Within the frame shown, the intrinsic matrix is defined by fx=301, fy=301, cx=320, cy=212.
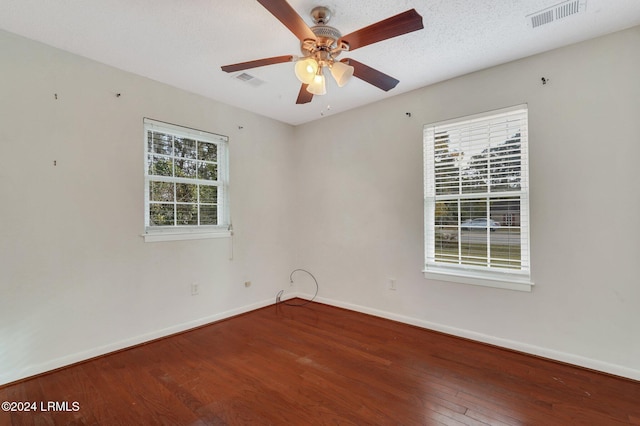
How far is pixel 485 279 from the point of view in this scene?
2.95 meters

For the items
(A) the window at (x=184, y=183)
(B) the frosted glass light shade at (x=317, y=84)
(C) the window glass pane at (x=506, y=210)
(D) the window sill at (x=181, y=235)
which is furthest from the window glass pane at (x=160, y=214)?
(C) the window glass pane at (x=506, y=210)

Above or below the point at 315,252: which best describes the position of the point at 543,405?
below

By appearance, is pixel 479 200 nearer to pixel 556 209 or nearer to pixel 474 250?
pixel 474 250

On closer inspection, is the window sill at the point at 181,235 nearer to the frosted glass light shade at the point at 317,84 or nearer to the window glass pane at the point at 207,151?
the window glass pane at the point at 207,151

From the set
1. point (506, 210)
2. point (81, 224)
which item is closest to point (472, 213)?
point (506, 210)

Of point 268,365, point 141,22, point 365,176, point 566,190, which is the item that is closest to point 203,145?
point 141,22

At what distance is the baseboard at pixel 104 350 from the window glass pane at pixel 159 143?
1900 mm

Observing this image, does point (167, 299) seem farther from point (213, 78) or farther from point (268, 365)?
point (213, 78)

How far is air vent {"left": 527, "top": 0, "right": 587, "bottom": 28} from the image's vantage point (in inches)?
80.3

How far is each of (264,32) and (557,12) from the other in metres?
2.11

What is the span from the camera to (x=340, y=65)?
6.51ft

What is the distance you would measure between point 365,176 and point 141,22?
271 centimetres

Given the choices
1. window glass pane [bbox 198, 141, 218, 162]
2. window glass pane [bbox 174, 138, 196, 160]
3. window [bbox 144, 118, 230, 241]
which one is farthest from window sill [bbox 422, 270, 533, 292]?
window glass pane [bbox 174, 138, 196, 160]

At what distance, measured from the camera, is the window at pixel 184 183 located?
3.18 metres
